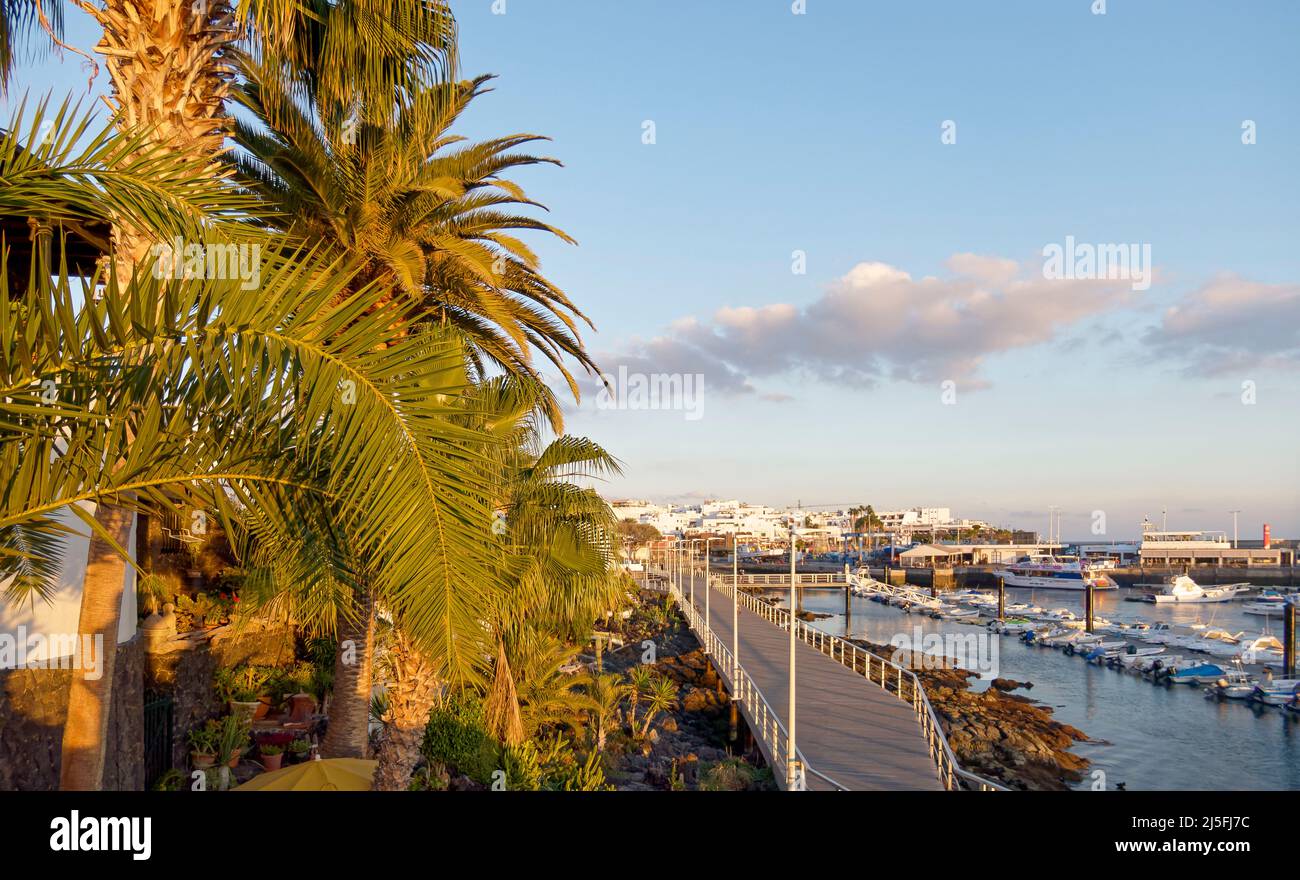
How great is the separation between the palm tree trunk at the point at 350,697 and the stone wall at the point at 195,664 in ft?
8.17

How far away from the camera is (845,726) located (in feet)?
57.5

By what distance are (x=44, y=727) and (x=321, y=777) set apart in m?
2.87

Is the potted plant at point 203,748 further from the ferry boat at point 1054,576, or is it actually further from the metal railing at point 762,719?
the ferry boat at point 1054,576

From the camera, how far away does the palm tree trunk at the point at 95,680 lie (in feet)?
15.5

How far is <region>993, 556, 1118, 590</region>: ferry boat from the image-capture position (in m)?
87.9

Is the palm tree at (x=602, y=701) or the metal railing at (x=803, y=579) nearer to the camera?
the palm tree at (x=602, y=701)

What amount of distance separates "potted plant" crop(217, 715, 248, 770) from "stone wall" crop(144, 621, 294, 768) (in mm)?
476

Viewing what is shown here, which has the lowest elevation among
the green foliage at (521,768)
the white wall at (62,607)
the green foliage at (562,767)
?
the green foliage at (562,767)

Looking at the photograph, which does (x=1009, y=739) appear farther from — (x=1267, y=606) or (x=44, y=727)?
(x=1267, y=606)

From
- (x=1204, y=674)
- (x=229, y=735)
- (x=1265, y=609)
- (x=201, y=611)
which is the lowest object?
(x=1265, y=609)

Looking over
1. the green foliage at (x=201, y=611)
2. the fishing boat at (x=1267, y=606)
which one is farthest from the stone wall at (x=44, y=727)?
the fishing boat at (x=1267, y=606)

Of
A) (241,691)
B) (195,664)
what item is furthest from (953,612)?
(195,664)

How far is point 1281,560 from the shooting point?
101 m

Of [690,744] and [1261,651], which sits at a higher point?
[690,744]
